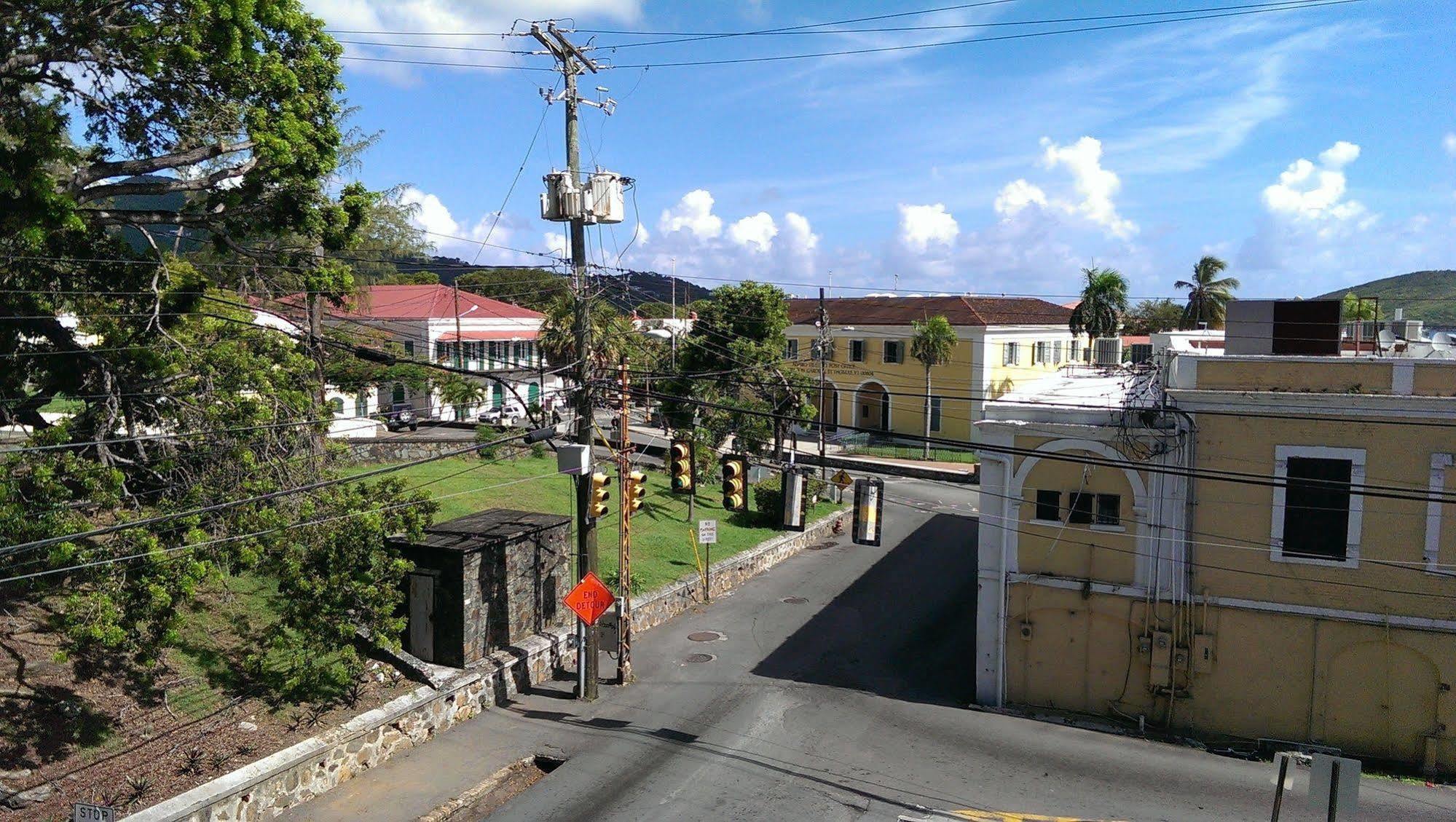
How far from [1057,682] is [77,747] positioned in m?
16.7

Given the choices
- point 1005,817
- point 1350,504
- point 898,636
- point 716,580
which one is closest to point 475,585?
point 1005,817

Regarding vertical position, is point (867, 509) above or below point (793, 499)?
below

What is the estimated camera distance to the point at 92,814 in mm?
10320

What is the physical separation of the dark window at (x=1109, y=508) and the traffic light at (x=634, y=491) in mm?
9009

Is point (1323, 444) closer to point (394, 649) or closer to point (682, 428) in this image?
point (394, 649)

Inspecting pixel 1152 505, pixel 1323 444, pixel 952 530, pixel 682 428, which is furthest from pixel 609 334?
pixel 1323 444

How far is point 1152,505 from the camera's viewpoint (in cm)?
1919

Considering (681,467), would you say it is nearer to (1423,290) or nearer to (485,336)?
(485,336)

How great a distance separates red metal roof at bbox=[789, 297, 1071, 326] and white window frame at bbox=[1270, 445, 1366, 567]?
35618 mm

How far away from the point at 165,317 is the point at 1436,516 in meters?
21.4

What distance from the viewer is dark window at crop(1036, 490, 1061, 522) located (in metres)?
19.9

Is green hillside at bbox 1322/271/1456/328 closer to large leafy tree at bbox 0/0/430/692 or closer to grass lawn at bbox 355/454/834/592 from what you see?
grass lawn at bbox 355/454/834/592

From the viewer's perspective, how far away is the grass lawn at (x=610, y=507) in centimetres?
2606

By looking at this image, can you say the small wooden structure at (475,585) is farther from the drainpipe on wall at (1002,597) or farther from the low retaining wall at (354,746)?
the drainpipe on wall at (1002,597)
